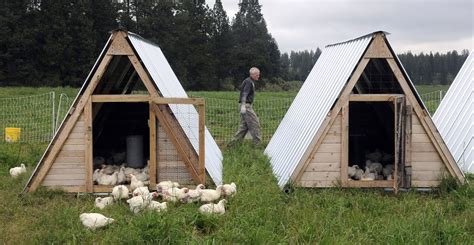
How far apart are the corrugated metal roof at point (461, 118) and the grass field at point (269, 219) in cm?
231

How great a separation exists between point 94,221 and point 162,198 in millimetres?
1188

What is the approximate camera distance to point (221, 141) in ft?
46.4

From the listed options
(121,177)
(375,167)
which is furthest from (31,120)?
(375,167)

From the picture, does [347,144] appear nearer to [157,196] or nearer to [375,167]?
[375,167]

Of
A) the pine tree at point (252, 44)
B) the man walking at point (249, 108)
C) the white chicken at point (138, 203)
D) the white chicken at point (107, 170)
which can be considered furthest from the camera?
the pine tree at point (252, 44)

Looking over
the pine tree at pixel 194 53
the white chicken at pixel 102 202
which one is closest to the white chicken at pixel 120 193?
the white chicken at pixel 102 202

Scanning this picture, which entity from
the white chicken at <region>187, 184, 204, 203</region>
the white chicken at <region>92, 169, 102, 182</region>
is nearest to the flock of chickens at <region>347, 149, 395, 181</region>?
the white chicken at <region>187, 184, 204, 203</region>

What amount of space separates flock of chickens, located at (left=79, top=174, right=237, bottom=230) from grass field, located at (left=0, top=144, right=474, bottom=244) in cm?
10

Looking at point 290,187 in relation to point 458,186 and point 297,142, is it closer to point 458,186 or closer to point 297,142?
point 297,142

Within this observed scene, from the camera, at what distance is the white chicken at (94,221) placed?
5566mm

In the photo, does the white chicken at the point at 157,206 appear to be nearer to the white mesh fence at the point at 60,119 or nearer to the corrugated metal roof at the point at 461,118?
the corrugated metal roof at the point at 461,118

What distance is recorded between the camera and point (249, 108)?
40.4 ft

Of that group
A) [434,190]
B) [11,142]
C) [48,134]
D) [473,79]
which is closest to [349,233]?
[434,190]

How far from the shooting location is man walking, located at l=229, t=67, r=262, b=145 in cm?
1215
